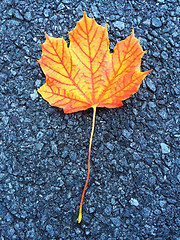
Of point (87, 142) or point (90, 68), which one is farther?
point (87, 142)

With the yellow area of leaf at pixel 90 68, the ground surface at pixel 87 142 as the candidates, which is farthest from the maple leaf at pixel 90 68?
the ground surface at pixel 87 142

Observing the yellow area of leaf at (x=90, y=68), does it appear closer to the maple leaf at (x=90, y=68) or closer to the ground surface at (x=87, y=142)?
the maple leaf at (x=90, y=68)

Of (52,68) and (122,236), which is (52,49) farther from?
(122,236)

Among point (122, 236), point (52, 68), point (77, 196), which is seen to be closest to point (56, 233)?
point (77, 196)

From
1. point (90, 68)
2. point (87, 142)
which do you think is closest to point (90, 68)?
point (90, 68)

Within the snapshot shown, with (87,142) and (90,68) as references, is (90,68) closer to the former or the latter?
(90,68)

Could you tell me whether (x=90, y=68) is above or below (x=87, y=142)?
above
